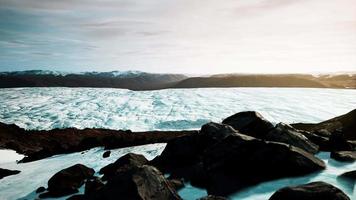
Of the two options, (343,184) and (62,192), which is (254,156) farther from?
(62,192)

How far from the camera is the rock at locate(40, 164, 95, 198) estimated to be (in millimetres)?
11453

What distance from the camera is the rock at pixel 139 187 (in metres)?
8.33

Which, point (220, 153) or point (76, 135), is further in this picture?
point (76, 135)

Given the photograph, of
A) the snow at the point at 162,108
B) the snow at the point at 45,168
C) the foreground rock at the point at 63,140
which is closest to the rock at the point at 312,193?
the snow at the point at 45,168

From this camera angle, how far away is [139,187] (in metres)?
8.39

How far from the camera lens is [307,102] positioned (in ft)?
192

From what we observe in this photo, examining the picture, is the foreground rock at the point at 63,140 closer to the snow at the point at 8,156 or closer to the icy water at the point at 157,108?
the snow at the point at 8,156

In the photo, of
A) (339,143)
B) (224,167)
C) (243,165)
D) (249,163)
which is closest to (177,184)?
(224,167)

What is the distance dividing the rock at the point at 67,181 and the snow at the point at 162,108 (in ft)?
113

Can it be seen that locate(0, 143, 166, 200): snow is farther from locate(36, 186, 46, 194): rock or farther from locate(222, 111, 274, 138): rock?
locate(222, 111, 274, 138): rock

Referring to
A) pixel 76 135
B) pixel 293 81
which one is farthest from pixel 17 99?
pixel 293 81

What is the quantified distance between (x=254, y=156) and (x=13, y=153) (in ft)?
73.5

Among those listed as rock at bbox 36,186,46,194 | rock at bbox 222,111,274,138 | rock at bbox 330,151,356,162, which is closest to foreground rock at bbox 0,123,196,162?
rock at bbox 36,186,46,194

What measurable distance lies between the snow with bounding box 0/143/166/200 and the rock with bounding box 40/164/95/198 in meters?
0.85
